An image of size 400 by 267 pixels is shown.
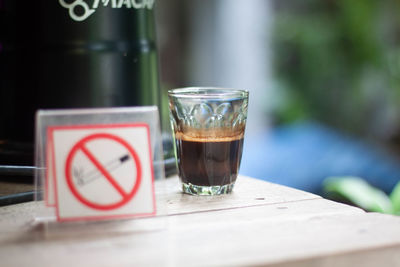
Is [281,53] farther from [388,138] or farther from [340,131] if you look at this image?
[388,138]

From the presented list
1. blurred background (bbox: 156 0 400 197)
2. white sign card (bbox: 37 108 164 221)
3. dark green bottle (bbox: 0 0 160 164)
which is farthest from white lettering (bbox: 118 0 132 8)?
blurred background (bbox: 156 0 400 197)

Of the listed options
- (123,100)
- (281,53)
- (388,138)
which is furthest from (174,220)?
(388,138)

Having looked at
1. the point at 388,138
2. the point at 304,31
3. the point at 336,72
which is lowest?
the point at 388,138

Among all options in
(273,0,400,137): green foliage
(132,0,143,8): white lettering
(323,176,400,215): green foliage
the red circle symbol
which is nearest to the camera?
the red circle symbol

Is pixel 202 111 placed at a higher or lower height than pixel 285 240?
higher

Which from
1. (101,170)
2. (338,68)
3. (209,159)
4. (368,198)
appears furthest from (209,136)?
(338,68)

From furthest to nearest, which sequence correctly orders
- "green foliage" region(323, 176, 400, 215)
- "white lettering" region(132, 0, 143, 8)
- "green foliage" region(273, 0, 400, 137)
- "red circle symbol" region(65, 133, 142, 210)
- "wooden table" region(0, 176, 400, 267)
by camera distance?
"green foliage" region(273, 0, 400, 137) → "green foliage" region(323, 176, 400, 215) → "white lettering" region(132, 0, 143, 8) → "red circle symbol" region(65, 133, 142, 210) → "wooden table" region(0, 176, 400, 267)

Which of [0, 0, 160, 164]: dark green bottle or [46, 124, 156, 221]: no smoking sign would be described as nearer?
[46, 124, 156, 221]: no smoking sign

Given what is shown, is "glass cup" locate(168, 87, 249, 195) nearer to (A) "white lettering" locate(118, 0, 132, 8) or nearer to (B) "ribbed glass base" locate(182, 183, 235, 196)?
(B) "ribbed glass base" locate(182, 183, 235, 196)
